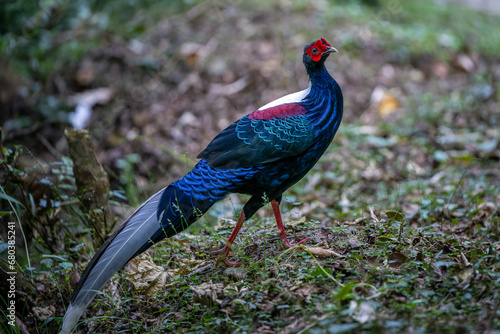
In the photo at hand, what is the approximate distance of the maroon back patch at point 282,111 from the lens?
3.56 meters

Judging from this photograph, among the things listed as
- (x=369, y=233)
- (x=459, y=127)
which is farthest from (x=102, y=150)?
(x=459, y=127)

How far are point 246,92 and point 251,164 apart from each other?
4.84 meters

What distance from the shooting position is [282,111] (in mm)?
3574

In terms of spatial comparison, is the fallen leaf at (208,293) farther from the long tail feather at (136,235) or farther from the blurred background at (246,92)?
the blurred background at (246,92)

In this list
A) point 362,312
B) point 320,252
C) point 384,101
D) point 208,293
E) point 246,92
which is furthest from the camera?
point 246,92

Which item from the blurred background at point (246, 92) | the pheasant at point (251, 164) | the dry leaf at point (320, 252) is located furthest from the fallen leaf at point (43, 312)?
the dry leaf at point (320, 252)

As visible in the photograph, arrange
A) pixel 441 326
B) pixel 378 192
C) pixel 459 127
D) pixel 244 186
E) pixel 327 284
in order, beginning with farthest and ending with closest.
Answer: pixel 459 127 → pixel 378 192 → pixel 244 186 → pixel 327 284 → pixel 441 326

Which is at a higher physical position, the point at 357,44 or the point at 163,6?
the point at 163,6

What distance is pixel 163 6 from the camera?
384 inches

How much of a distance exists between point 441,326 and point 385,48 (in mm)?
7680

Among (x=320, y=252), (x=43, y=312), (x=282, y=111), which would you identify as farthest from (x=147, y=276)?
(x=282, y=111)

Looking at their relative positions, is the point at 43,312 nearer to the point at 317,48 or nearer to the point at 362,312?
the point at 362,312

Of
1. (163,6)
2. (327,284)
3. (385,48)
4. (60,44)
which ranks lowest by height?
(327,284)

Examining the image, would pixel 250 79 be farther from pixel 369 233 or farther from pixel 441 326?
pixel 441 326
